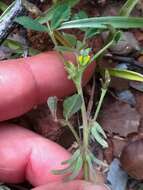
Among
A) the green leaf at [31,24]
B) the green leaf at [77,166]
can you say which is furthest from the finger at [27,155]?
the green leaf at [31,24]

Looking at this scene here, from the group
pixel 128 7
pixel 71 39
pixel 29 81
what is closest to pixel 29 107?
pixel 29 81

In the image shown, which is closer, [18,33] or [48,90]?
[48,90]

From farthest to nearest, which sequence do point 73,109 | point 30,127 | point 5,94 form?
1. point 30,127
2. point 5,94
3. point 73,109

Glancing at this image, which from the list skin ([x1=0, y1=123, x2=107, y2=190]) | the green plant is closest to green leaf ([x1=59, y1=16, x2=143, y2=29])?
the green plant

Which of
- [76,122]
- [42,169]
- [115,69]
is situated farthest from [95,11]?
[42,169]

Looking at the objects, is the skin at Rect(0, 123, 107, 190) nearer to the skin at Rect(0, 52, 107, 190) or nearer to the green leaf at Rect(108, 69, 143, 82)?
the skin at Rect(0, 52, 107, 190)

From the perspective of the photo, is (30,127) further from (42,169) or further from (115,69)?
(115,69)

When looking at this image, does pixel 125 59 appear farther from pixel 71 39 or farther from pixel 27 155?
pixel 27 155
